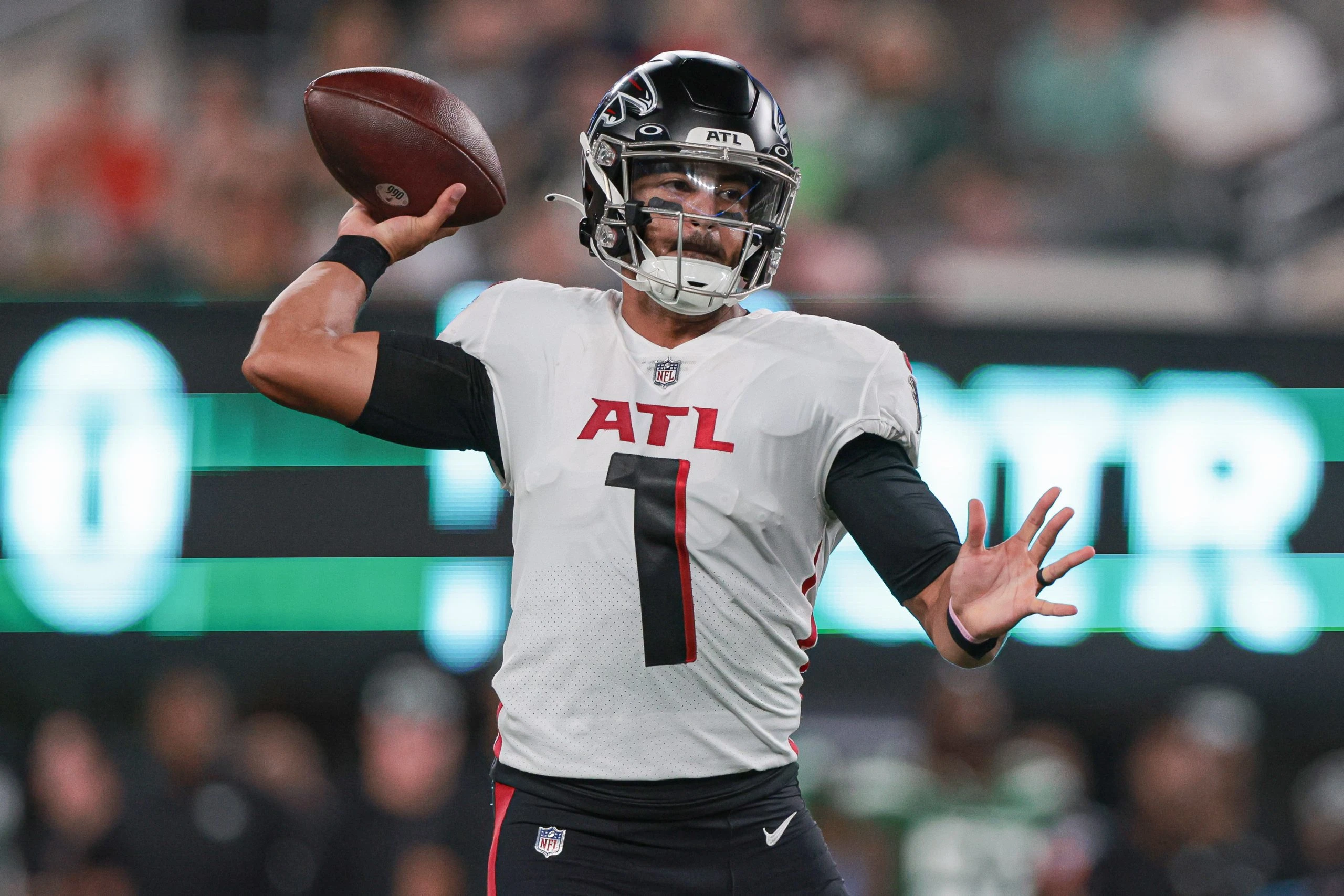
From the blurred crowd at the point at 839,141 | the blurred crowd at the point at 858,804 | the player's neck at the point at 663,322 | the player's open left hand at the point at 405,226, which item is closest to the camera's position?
the player's neck at the point at 663,322

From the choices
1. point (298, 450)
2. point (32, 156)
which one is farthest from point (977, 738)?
point (32, 156)

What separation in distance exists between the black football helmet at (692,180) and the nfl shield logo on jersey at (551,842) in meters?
0.85

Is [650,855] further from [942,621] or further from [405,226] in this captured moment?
[405,226]

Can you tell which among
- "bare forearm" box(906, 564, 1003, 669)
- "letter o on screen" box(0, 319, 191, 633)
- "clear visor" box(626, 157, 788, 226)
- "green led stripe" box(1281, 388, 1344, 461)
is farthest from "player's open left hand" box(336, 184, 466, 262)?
"green led stripe" box(1281, 388, 1344, 461)

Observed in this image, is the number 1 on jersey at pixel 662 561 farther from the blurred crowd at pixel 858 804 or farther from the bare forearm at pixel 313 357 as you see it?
the blurred crowd at pixel 858 804

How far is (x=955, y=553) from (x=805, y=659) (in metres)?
0.39

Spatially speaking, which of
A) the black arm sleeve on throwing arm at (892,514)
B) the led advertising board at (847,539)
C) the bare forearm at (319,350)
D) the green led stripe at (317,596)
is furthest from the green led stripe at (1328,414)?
the bare forearm at (319,350)

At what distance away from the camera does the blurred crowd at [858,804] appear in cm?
496

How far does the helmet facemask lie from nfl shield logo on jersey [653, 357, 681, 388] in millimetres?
99

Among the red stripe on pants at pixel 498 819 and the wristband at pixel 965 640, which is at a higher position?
the wristband at pixel 965 640

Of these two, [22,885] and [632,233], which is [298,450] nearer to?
[22,885]

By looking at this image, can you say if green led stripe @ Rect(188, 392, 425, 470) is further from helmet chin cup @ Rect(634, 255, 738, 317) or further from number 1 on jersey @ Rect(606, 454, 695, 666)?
number 1 on jersey @ Rect(606, 454, 695, 666)

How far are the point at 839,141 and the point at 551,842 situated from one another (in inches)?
168

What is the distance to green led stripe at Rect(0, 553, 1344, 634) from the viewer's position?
489 centimetres
